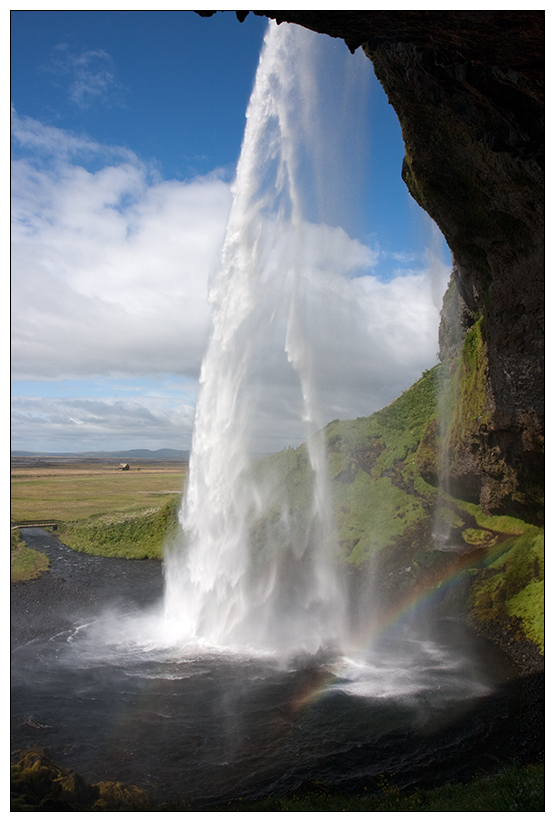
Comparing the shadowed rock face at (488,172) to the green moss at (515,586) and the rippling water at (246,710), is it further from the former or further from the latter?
the rippling water at (246,710)

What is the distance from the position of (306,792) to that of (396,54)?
58.1ft

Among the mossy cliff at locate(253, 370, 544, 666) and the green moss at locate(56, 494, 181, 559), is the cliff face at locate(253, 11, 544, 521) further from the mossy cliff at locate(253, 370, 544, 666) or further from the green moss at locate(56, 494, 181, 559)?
the green moss at locate(56, 494, 181, 559)

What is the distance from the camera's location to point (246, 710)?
45.4 ft

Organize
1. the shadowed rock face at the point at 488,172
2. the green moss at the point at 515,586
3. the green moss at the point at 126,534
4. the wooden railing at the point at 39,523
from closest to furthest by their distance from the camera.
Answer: the shadowed rock face at the point at 488,172 → the green moss at the point at 515,586 → the green moss at the point at 126,534 → the wooden railing at the point at 39,523

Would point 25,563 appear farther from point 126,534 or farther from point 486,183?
point 486,183

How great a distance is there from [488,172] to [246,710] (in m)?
17.7

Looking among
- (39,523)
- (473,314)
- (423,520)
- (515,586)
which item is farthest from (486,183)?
(39,523)

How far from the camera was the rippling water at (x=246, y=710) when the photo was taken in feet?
37.1

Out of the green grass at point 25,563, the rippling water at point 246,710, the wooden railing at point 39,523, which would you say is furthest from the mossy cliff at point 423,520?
the wooden railing at point 39,523

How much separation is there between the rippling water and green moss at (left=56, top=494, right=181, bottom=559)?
61.6 ft

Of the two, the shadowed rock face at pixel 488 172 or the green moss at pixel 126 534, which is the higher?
the shadowed rock face at pixel 488 172

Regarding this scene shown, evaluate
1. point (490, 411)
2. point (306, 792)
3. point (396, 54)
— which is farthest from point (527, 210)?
point (306, 792)

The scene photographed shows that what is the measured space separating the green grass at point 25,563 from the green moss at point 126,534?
4.64m

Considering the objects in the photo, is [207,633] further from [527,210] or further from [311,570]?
[527,210]
